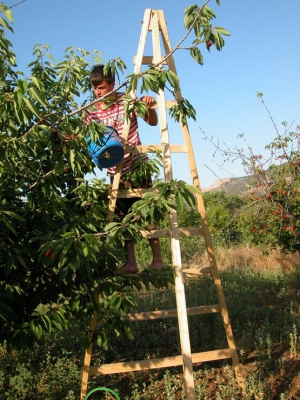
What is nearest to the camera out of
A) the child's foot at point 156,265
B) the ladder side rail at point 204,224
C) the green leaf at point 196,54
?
the green leaf at point 196,54

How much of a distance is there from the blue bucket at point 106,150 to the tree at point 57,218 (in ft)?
0.23

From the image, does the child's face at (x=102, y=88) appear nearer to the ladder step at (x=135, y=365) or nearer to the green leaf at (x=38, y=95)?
the green leaf at (x=38, y=95)

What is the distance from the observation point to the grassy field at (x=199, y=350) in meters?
3.22

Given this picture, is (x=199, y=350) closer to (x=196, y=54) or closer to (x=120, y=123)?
(x=120, y=123)

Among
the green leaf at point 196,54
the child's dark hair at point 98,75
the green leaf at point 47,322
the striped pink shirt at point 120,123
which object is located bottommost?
the green leaf at point 47,322

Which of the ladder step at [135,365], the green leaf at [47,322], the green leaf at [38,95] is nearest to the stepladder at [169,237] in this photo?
the ladder step at [135,365]

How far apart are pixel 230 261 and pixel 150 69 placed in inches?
220

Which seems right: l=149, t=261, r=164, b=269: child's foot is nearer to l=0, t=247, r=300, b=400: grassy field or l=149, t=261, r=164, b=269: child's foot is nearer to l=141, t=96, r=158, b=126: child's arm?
l=0, t=247, r=300, b=400: grassy field

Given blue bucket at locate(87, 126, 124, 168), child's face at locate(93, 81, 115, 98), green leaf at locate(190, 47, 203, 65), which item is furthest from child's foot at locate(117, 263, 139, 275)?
green leaf at locate(190, 47, 203, 65)

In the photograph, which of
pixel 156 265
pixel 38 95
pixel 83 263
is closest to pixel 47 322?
pixel 83 263

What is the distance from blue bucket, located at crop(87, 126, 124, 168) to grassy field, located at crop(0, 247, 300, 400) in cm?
108

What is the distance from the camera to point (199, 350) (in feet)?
12.9

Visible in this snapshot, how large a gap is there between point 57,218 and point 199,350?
2053 millimetres

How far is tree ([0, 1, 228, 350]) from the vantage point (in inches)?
82.4
